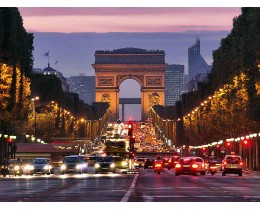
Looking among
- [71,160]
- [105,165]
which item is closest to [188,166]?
[71,160]

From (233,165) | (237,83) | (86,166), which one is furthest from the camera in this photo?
(237,83)

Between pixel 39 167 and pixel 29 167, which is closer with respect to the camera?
pixel 39 167

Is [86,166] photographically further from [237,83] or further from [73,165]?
[237,83]

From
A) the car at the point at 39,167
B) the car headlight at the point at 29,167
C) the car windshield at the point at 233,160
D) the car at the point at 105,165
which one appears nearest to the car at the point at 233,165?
the car windshield at the point at 233,160

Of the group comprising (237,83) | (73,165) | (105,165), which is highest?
(237,83)

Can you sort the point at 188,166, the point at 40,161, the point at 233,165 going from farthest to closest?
the point at 40,161, the point at 233,165, the point at 188,166

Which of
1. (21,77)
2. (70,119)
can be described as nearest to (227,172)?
(21,77)

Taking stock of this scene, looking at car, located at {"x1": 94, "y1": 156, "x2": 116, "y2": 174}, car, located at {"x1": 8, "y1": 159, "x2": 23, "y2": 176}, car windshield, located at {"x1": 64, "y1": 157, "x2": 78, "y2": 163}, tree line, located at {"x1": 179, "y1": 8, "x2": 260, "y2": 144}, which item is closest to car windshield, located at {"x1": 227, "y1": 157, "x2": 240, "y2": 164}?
tree line, located at {"x1": 179, "y1": 8, "x2": 260, "y2": 144}

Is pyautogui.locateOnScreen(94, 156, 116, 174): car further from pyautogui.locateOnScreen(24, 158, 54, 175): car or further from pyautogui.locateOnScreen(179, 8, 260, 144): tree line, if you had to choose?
pyautogui.locateOnScreen(179, 8, 260, 144): tree line

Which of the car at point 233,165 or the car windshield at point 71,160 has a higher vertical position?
the car windshield at point 71,160

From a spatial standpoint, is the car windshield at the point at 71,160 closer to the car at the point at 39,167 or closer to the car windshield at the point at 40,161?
the car at the point at 39,167
